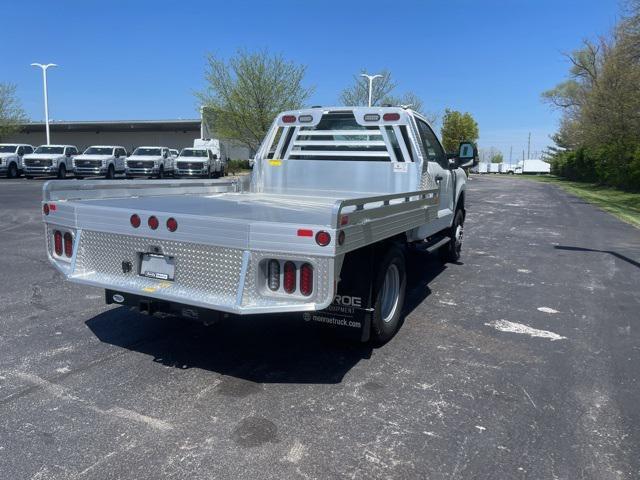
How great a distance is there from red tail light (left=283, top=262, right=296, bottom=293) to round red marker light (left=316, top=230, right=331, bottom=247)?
281 millimetres

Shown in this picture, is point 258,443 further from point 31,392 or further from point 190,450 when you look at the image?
point 31,392

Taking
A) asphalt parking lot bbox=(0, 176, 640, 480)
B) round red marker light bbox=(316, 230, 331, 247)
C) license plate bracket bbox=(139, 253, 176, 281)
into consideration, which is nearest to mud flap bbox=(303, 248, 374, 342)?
asphalt parking lot bbox=(0, 176, 640, 480)

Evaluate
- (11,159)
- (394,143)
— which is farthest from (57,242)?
(11,159)

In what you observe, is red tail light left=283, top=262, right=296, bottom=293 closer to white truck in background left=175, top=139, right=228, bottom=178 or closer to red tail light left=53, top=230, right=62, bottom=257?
red tail light left=53, top=230, right=62, bottom=257

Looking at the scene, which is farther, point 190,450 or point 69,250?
point 69,250

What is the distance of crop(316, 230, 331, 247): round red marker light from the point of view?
3.46m

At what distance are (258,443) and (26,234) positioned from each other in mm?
9291

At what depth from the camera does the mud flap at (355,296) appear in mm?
4230

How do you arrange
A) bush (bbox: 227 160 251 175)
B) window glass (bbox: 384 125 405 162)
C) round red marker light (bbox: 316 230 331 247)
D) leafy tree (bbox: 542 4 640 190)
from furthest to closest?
bush (bbox: 227 160 251 175), leafy tree (bbox: 542 4 640 190), window glass (bbox: 384 125 405 162), round red marker light (bbox: 316 230 331 247)

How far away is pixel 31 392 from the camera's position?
12.4 ft

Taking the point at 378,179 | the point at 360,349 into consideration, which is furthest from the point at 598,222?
the point at 360,349

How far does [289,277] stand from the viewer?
366 cm

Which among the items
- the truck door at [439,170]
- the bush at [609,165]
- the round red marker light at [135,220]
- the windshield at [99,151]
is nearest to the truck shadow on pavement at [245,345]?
the round red marker light at [135,220]

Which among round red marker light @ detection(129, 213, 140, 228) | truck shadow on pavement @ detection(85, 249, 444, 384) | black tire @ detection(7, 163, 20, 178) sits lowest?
truck shadow on pavement @ detection(85, 249, 444, 384)
